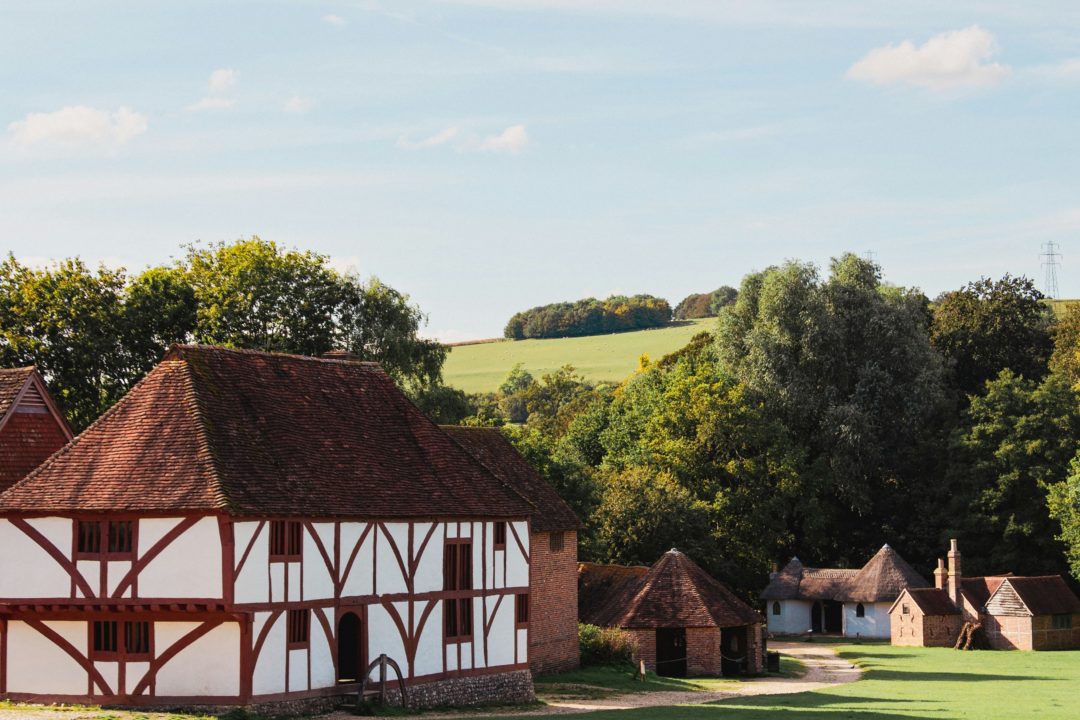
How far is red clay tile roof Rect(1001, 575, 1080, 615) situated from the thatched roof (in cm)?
562

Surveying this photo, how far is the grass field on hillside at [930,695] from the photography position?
32.9 m

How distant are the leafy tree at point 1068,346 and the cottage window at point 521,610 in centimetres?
4380

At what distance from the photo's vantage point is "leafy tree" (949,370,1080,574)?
68875 millimetres

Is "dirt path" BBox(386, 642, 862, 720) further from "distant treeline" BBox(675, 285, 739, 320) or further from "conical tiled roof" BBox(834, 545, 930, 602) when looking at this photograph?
"distant treeline" BBox(675, 285, 739, 320)

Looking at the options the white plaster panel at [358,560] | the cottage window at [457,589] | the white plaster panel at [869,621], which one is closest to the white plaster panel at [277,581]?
the white plaster panel at [358,560]

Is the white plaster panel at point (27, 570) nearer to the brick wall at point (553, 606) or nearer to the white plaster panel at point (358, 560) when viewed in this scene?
the white plaster panel at point (358, 560)

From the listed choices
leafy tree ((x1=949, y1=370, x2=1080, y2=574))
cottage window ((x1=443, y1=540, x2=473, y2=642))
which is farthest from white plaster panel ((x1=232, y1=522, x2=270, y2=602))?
leafy tree ((x1=949, y1=370, x2=1080, y2=574))

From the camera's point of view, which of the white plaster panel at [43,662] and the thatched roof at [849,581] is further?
the thatched roof at [849,581]

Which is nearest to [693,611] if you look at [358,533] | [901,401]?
[358,533]

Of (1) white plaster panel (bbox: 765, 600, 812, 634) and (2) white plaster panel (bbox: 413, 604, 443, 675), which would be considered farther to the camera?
(1) white plaster panel (bbox: 765, 600, 812, 634)

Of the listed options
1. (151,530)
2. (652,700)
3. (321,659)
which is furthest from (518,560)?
(151,530)

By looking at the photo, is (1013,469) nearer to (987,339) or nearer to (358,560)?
(987,339)

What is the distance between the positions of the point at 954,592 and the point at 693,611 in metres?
22.5

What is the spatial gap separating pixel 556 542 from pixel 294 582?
14776 millimetres
